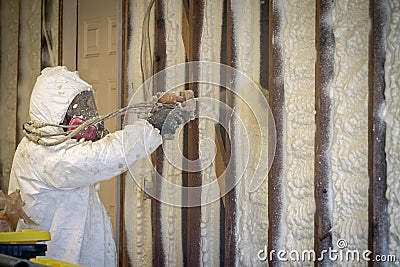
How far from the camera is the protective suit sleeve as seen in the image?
3.01 metres

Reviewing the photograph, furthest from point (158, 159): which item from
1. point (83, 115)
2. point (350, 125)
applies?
point (350, 125)

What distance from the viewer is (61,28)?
485 cm

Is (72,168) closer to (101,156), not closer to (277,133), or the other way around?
(101,156)

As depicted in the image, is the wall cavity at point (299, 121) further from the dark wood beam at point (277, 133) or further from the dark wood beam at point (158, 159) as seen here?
the dark wood beam at point (158, 159)

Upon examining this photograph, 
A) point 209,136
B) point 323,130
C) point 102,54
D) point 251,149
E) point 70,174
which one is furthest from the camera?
point 102,54

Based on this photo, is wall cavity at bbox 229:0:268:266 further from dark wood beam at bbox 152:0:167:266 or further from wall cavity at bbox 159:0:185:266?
dark wood beam at bbox 152:0:167:266

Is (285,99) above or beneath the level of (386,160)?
above

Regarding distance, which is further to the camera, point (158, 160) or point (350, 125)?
point (158, 160)

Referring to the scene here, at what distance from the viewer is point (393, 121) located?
9.67 feet

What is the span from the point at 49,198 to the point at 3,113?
2.30 metres

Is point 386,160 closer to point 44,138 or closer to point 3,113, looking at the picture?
point 44,138

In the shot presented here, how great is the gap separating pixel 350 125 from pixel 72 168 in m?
1.23

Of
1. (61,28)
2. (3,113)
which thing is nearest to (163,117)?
(61,28)

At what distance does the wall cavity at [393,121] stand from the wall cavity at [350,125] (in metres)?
0.12
